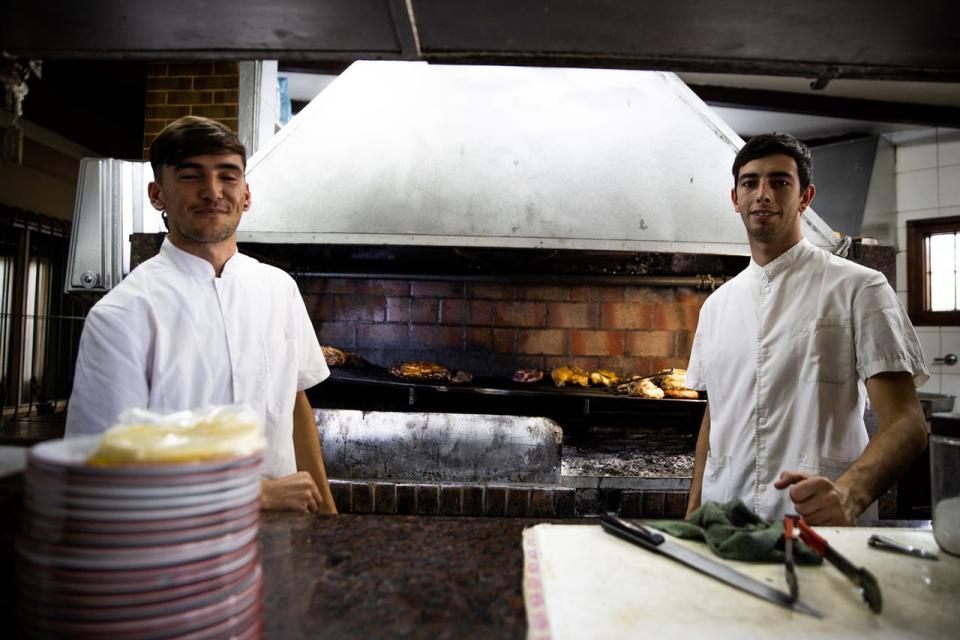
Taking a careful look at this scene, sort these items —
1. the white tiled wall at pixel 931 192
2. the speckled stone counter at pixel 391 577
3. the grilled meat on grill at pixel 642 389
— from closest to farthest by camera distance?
the speckled stone counter at pixel 391 577
the grilled meat on grill at pixel 642 389
the white tiled wall at pixel 931 192

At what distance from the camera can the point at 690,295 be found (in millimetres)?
4105

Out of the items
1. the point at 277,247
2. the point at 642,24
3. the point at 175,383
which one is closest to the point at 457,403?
the point at 277,247

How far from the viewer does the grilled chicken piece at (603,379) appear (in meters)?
3.64

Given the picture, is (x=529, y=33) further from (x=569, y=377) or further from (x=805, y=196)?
(x=569, y=377)

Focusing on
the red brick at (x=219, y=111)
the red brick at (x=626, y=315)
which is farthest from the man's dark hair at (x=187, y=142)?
the red brick at (x=626, y=315)

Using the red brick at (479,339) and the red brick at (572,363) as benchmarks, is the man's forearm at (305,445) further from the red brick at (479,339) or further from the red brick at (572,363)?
the red brick at (572,363)

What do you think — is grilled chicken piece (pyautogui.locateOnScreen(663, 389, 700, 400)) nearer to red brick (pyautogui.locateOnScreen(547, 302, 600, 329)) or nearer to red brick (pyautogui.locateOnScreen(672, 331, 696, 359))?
red brick (pyautogui.locateOnScreen(672, 331, 696, 359))

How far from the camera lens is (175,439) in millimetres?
712

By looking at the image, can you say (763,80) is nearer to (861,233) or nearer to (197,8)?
(861,233)

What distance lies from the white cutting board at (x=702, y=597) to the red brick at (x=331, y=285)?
3.21 meters

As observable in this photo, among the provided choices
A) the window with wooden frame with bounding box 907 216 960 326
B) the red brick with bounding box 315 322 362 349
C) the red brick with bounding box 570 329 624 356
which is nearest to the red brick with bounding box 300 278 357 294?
the red brick with bounding box 315 322 362 349

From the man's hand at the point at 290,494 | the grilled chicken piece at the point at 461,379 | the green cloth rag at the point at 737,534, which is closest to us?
the green cloth rag at the point at 737,534

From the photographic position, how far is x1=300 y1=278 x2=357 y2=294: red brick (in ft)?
13.7

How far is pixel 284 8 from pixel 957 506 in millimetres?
1754
